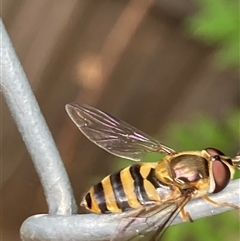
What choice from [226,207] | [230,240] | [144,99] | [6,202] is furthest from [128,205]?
[144,99]

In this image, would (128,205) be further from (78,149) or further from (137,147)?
(78,149)

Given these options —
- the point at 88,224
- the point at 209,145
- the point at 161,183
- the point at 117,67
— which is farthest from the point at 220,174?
the point at 117,67

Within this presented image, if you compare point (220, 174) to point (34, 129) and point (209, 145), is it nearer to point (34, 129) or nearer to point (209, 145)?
point (34, 129)

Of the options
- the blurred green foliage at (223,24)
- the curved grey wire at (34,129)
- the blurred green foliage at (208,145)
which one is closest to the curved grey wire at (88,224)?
the curved grey wire at (34,129)

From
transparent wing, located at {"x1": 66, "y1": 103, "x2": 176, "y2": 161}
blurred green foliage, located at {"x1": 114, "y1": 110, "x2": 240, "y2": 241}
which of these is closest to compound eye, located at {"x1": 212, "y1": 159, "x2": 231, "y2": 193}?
transparent wing, located at {"x1": 66, "y1": 103, "x2": 176, "y2": 161}

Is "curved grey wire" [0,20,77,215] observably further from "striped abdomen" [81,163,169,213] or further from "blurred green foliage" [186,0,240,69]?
"blurred green foliage" [186,0,240,69]
